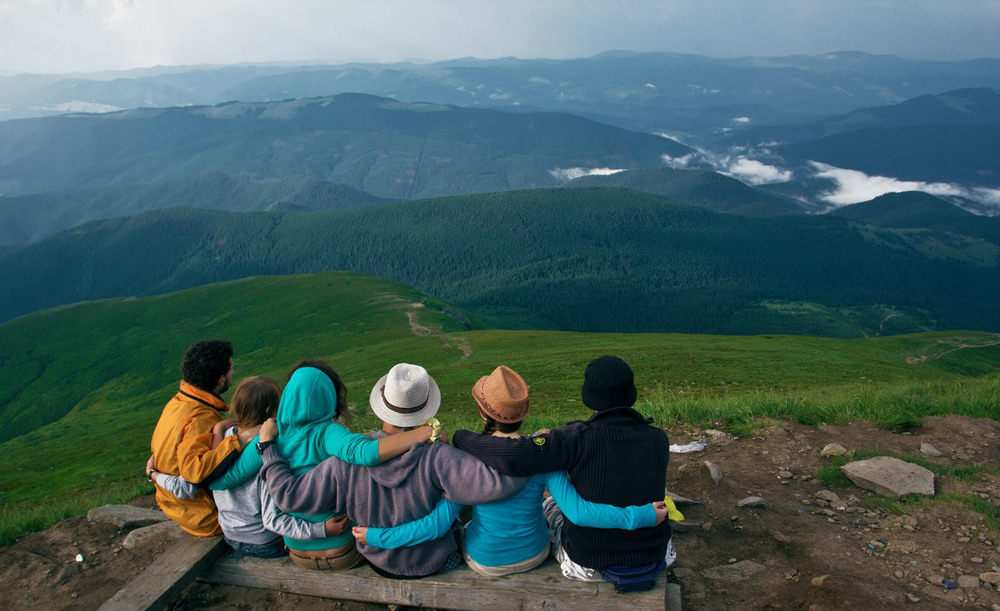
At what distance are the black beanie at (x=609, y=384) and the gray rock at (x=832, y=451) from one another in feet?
24.5

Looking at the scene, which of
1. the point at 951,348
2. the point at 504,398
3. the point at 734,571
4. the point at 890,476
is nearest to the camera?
the point at 504,398

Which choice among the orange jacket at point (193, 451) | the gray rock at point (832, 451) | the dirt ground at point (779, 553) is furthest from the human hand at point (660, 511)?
the gray rock at point (832, 451)

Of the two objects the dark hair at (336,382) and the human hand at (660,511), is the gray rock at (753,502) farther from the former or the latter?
the dark hair at (336,382)

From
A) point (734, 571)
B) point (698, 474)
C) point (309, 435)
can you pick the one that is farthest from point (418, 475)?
point (698, 474)

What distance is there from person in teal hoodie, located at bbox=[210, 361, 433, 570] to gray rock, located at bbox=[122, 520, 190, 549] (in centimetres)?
276

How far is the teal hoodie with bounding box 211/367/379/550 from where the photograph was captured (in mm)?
7426

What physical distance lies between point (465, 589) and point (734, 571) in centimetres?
389

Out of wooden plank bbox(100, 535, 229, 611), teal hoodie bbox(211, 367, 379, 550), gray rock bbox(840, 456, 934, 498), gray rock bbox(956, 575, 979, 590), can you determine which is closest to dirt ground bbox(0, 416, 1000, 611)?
gray rock bbox(956, 575, 979, 590)

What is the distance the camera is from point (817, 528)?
9.34 meters

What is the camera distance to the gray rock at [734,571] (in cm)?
823

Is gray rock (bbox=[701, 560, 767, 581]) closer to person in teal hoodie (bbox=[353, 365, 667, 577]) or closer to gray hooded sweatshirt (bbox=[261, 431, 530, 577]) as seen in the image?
person in teal hoodie (bbox=[353, 365, 667, 577])

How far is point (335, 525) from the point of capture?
7.71m

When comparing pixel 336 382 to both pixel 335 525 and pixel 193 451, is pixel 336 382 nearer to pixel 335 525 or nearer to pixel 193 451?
pixel 335 525

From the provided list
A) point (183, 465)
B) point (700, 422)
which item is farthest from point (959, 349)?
point (183, 465)
